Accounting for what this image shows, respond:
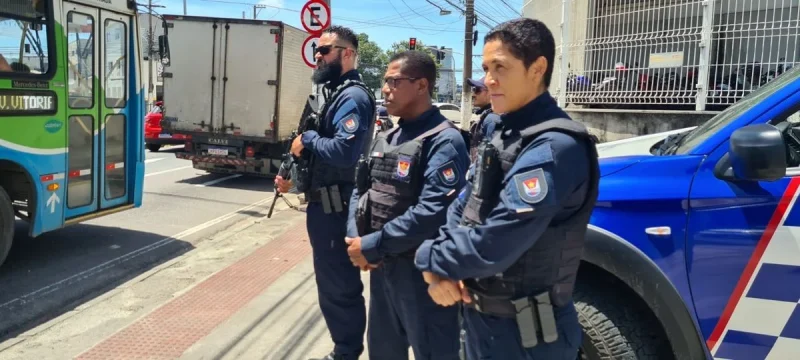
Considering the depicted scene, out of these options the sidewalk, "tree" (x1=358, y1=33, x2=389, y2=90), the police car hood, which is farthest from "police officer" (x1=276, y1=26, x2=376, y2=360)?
"tree" (x1=358, y1=33, x2=389, y2=90)

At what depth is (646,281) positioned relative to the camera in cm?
251

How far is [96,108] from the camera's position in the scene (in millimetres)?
6051

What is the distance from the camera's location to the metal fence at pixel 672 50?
6.78 meters

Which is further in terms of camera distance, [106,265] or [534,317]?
[106,265]

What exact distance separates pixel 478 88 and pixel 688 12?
3399mm

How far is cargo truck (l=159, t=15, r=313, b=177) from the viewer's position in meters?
10.9

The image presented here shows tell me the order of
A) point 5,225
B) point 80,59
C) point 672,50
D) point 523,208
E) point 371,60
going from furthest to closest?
point 371,60 < point 672,50 < point 80,59 < point 5,225 < point 523,208

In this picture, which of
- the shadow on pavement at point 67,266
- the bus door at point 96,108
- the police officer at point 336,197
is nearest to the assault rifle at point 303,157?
the police officer at point 336,197

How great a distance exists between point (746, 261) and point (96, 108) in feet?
19.1

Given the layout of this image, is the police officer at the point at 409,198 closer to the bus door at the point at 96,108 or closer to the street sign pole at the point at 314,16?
the bus door at the point at 96,108

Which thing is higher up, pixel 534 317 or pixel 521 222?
pixel 521 222

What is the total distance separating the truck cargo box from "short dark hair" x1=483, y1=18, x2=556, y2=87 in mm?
9347

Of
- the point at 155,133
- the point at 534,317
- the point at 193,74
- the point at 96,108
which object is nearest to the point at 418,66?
the point at 534,317

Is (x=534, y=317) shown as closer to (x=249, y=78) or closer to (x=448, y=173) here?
(x=448, y=173)
